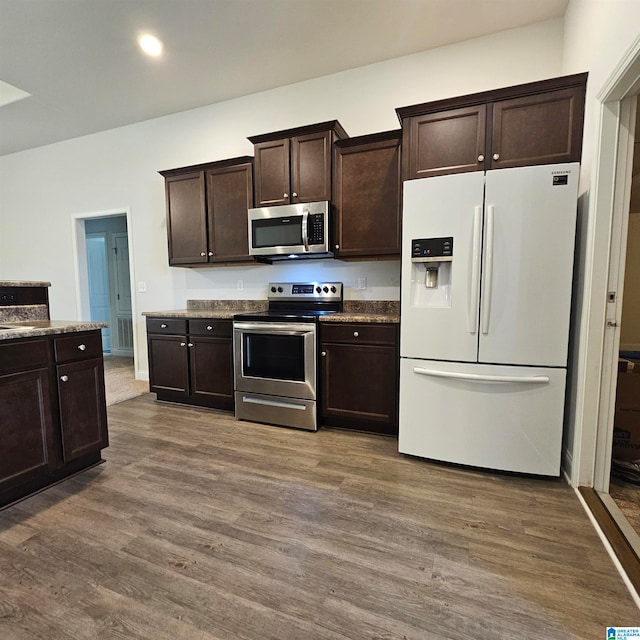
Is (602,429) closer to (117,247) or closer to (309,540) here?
(309,540)

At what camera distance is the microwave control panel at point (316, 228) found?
283 cm

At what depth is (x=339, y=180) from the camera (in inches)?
111

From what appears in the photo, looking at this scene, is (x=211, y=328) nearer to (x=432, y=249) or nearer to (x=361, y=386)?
(x=361, y=386)

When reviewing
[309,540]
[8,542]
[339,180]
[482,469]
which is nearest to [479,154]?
[339,180]

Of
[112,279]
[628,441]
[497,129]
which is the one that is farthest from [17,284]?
[628,441]

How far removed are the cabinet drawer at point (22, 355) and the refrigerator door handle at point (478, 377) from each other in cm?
215

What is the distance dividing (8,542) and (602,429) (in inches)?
118

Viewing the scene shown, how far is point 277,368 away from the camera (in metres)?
2.90

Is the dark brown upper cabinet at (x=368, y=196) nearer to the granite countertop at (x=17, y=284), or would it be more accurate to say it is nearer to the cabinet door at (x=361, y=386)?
the cabinet door at (x=361, y=386)

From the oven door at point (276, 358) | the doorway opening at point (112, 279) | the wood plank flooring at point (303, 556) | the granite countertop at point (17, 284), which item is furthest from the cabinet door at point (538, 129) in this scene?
the doorway opening at point (112, 279)

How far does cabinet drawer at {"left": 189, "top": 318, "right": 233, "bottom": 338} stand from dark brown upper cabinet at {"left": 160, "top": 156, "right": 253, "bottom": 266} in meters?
0.63

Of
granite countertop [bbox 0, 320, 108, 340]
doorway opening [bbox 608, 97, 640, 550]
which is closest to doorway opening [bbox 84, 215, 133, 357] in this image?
granite countertop [bbox 0, 320, 108, 340]

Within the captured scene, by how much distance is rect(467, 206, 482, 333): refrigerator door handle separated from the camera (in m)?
2.04

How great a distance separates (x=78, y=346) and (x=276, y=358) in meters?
1.36
